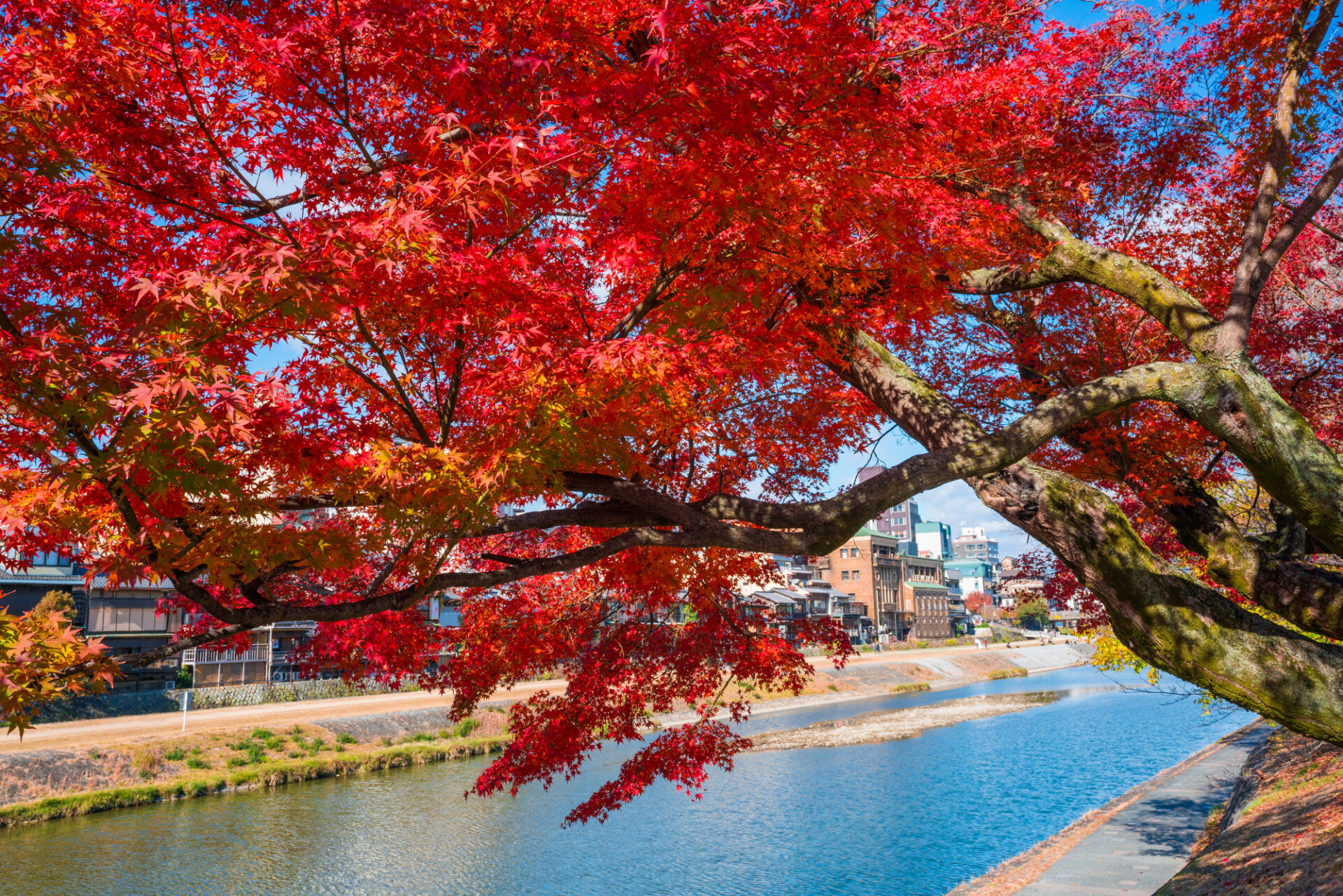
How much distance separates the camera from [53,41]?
411 cm

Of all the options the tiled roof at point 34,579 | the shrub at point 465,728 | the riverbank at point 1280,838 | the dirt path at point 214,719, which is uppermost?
the tiled roof at point 34,579

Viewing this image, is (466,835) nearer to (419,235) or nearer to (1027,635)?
(419,235)

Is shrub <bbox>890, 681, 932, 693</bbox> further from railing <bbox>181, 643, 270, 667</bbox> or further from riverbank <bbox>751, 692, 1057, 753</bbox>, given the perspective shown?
railing <bbox>181, 643, 270, 667</bbox>

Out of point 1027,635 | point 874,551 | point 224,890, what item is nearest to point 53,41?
point 224,890

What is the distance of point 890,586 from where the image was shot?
87438 mm

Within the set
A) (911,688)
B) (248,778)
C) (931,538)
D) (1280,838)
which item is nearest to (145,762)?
(248,778)

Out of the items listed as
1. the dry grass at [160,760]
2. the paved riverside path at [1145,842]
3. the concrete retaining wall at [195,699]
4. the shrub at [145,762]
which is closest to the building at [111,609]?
the concrete retaining wall at [195,699]

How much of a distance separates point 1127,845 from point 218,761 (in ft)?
63.9

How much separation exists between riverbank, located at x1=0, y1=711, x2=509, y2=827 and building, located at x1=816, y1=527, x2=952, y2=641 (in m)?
58.6

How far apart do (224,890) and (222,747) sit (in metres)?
8.18

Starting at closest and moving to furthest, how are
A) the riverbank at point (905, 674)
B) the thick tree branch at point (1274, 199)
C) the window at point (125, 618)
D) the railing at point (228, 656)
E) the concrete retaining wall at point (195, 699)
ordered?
the thick tree branch at point (1274, 199)
the concrete retaining wall at point (195, 699)
the railing at point (228, 656)
the window at point (125, 618)
the riverbank at point (905, 674)

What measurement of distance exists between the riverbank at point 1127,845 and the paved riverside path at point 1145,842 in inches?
0.4

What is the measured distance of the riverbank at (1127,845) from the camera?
9.48m

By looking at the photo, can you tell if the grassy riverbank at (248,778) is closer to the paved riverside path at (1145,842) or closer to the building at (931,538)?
the paved riverside path at (1145,842)
